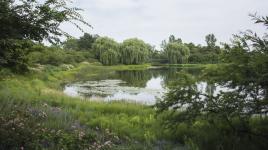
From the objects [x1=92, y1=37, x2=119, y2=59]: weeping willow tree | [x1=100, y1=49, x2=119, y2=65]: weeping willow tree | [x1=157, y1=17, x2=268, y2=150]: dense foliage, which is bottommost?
[x1=157, y1=17, x2=268, y2=150]: dense foliage

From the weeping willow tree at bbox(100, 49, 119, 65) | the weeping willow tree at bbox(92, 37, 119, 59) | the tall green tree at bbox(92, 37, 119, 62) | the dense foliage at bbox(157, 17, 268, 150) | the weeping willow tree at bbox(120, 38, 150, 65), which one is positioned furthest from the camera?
the weeping willow tree at bbox(120, 38, 150, 65)

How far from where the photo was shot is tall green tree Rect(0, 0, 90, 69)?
5499 millimetres

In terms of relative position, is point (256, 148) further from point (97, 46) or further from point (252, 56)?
point (97, 46)

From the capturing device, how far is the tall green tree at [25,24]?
5499 millimetres

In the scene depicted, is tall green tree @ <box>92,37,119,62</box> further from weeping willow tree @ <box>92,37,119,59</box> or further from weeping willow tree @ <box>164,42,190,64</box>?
weeping willow tree @ <box>164,42,190,64</box>

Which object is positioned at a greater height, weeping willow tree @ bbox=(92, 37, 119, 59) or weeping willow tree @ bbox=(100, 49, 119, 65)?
weeping willow tree @ bbox=(92, 37, 119, 59)

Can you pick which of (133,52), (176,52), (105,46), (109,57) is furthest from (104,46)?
(176,52)

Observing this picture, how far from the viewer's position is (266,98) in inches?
211

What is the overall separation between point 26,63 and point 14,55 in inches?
12.1

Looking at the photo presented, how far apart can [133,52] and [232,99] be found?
63178 millimetres

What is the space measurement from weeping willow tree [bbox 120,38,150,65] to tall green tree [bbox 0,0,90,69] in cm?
6174

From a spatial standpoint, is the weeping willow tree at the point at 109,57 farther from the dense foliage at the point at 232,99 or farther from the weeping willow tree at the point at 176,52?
the dense foliage at the point at 232,99

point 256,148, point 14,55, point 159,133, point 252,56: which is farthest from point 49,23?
point 256,148

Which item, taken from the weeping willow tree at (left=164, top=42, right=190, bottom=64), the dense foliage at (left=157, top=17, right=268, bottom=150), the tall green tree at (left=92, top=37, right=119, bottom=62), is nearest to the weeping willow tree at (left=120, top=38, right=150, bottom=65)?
the tall green tree at (left=92, top=37, right=119, bottom=62)
